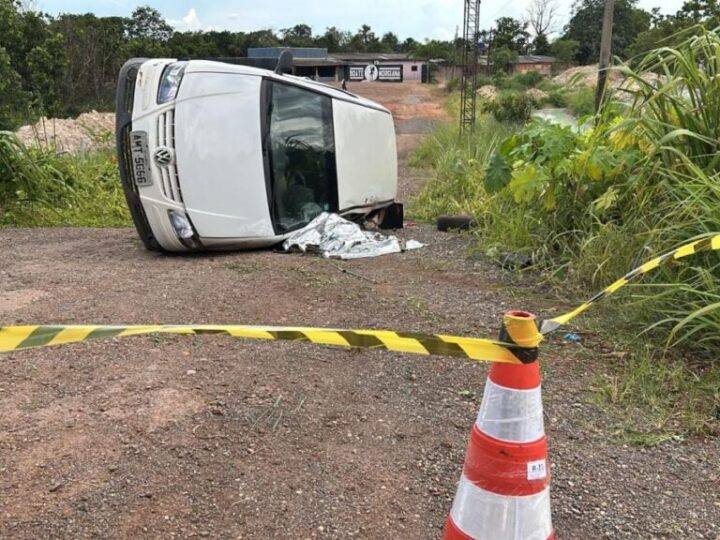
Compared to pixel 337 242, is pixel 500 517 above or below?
above

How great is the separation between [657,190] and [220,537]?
392 cm

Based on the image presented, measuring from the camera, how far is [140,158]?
604 cm

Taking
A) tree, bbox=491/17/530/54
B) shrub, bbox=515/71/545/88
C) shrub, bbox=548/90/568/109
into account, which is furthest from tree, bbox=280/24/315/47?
shrub, bbox=548/90/568/109

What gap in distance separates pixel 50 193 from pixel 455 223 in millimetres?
5798

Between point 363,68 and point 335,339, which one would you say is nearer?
point 335,339

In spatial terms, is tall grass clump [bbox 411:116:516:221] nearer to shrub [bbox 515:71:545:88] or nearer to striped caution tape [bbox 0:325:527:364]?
striped caution tape [bbox 0:325:527:364]

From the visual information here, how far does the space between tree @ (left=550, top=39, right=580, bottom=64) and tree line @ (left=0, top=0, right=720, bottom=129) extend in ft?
0.29

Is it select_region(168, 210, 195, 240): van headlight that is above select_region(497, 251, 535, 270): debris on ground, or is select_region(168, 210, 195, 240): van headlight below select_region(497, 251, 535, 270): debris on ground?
above

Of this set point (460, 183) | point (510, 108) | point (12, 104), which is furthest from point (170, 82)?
point (510, 108)

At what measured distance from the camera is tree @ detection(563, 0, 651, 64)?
204 feet

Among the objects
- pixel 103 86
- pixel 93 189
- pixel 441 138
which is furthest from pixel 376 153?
pixel 103 86

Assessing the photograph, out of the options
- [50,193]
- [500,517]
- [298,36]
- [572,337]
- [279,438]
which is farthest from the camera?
[298,36]

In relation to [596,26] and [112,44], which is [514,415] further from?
[596,26]

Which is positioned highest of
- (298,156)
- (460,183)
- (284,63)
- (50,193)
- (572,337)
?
(284,63)
